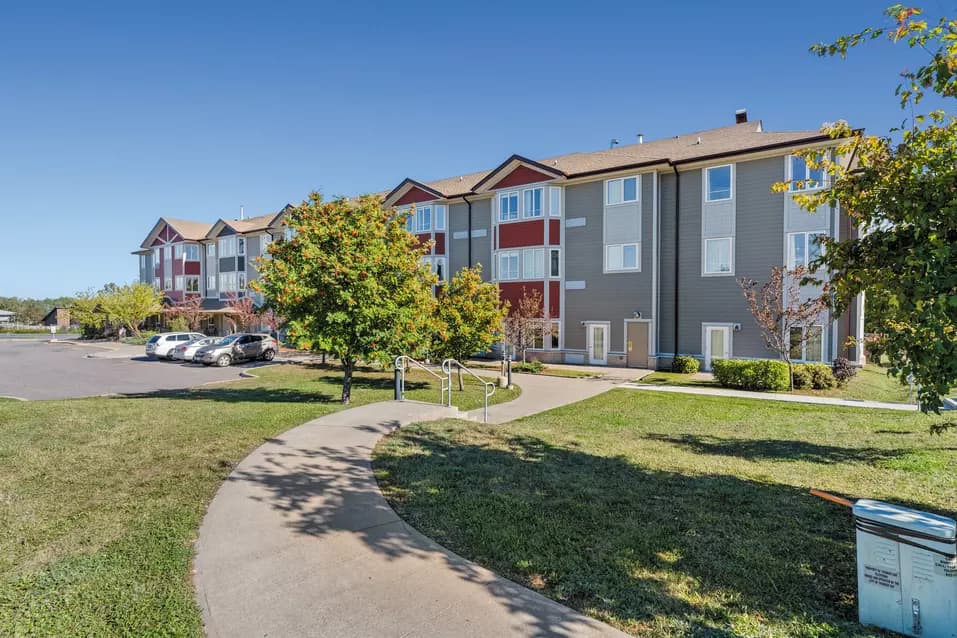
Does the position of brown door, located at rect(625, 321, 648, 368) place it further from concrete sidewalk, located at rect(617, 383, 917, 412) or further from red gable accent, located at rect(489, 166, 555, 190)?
red gable accent, located at rect(489, 166, 555, 190)

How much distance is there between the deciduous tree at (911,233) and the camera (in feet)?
12.7

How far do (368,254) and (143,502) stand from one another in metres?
7.87

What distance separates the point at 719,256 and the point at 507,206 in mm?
11099

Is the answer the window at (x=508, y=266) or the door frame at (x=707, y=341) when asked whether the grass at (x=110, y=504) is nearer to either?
the door frame at (x=707, y=341)

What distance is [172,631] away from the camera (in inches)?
134

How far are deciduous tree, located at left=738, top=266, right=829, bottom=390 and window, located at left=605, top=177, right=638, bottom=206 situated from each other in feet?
21.3

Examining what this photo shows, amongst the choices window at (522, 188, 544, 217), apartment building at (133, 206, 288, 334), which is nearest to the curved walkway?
window at (522, 188, 544, 217)

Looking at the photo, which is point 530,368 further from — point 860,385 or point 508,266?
point 860,385

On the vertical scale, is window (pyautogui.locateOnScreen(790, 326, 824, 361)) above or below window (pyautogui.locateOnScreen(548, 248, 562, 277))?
below

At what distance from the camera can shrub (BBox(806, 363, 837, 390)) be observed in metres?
17.7

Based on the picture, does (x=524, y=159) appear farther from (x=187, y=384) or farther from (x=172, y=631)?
(x=172, y=631)

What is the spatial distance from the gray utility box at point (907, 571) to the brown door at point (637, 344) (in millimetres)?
21021

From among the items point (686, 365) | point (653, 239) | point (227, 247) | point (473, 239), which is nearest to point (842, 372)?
point (686, 365)

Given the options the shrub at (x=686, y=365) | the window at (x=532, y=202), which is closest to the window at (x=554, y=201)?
the window at (x=532, y=202)
